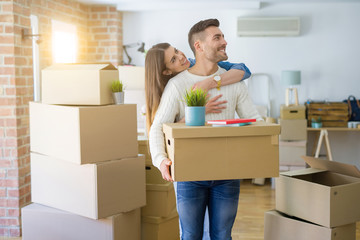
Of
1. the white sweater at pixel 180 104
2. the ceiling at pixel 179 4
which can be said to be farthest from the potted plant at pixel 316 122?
the white sweater at pixel 180 104

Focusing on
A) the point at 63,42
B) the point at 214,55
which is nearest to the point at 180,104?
the point at 214,55

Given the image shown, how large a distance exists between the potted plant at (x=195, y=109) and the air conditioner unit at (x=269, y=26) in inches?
157

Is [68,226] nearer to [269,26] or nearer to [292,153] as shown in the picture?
[292,153]

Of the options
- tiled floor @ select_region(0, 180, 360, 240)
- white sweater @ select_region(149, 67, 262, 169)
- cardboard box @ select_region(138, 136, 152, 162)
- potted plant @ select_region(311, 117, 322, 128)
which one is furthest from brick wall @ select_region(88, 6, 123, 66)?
white sweater @ select_region(149, 67, 262, 169)

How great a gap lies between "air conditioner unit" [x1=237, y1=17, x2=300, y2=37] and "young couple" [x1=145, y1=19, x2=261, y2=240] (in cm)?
367

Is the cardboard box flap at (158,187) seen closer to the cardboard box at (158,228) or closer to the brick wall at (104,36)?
the cardboard box at (158,228)

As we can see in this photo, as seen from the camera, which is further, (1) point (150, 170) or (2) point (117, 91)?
(1) point (150, 170)

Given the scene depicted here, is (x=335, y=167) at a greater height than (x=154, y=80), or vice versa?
(x=154, y=80)

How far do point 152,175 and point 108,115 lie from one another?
2.35 ft

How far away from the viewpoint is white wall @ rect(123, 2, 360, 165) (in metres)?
5.71

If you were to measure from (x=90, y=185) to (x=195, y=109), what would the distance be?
96 centimetres

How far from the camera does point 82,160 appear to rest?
2.43m

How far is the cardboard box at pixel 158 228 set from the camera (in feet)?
9.79

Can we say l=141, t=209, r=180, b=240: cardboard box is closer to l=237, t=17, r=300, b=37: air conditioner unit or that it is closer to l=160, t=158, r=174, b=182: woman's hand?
l=160, t=158, r=174, b=182: woman's hand
